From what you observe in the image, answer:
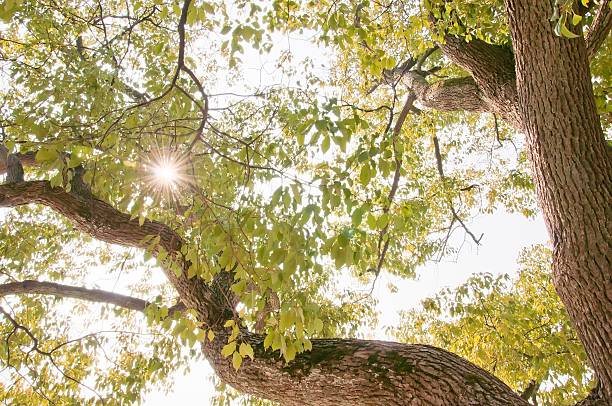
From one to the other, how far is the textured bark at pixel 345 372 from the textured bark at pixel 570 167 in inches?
27.5

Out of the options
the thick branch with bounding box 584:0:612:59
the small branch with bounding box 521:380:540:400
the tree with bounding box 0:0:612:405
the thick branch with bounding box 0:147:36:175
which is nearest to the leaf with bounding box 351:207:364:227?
the tree with bounding box 0:0:612:405

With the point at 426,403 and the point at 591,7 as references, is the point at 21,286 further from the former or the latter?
the point at 591,7

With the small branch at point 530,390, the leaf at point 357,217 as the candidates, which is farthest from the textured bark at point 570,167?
the small branch at point 530,390

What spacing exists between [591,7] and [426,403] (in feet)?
12.7

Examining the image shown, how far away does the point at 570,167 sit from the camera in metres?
2.75

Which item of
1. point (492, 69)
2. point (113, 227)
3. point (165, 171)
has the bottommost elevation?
point (165, 171)

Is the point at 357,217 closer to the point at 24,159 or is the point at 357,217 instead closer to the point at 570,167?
the point at 570,167

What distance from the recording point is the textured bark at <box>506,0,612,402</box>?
97.3 inches

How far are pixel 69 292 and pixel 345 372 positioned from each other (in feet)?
11.0

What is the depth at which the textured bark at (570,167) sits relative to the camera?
2.47 meters

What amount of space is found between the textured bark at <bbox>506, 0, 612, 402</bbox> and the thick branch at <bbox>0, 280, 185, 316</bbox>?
361 centimetres

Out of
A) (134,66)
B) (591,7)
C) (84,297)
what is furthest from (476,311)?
(134,66)

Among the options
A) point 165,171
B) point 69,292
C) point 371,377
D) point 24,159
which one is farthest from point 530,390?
point 24,159

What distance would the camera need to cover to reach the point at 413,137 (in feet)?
24.0
